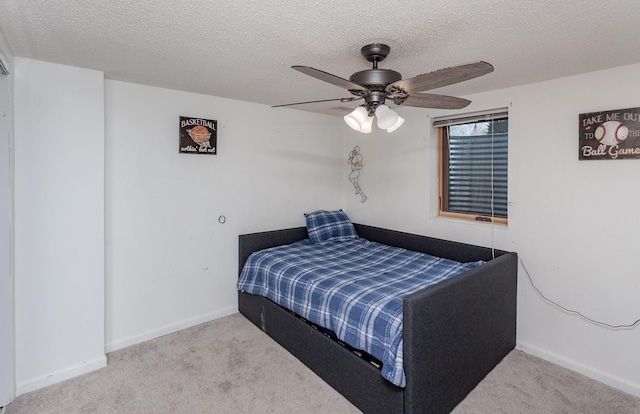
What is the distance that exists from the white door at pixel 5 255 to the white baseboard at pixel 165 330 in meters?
0.67

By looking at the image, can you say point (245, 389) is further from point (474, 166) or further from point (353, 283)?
point (474, 166)

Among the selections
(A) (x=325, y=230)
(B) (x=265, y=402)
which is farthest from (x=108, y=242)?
(A) (x=325, y=230)

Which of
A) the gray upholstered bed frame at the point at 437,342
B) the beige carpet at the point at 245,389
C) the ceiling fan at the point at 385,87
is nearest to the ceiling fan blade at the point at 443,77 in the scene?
the ceiling fan at the point at 385,87

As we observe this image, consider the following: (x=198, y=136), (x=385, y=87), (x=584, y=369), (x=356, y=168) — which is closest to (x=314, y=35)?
(x=385, y=87)

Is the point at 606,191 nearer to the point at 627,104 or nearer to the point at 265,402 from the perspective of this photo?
the point at 627,104

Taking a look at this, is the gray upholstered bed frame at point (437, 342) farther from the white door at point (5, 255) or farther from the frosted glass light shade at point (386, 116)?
the white door at point (5, 255)

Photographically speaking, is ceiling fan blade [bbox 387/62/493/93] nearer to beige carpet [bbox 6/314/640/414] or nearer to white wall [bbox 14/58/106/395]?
beige carpet [bbox 6/314/640/414]

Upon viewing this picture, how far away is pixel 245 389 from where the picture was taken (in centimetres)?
228

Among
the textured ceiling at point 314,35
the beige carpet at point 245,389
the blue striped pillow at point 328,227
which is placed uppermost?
the textured ceiling at point 314,35

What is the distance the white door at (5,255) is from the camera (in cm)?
207

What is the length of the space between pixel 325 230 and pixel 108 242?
2101 millimetres

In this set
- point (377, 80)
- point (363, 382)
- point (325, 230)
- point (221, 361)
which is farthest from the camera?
point (325, 230)

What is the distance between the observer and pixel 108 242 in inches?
108

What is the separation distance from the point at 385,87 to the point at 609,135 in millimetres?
1714
